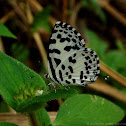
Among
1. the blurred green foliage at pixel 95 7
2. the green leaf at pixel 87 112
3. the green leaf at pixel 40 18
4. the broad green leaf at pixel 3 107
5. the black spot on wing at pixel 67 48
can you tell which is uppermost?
the blurred green foliage at pixel 95 7

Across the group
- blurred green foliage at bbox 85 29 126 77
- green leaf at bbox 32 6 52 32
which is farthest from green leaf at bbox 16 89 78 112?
green leaf at bbox 32 6 52 32

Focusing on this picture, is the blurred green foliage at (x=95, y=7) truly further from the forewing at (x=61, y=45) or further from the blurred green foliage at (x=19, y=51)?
the forewing at (x=61, y=45)

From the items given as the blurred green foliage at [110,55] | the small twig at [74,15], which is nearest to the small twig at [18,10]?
the small twig at [74,15]

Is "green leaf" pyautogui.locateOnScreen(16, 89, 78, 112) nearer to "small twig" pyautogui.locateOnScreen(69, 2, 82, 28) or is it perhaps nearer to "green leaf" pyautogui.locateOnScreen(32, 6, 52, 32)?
"green leaf" pyautogui.locateOnScreen(32, 6, 52, 32)

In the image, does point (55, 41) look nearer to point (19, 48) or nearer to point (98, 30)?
point (19, 48)

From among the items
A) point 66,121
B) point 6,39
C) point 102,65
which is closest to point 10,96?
point 66,121

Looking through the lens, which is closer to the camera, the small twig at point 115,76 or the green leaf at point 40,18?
the small twig at point 115,76
